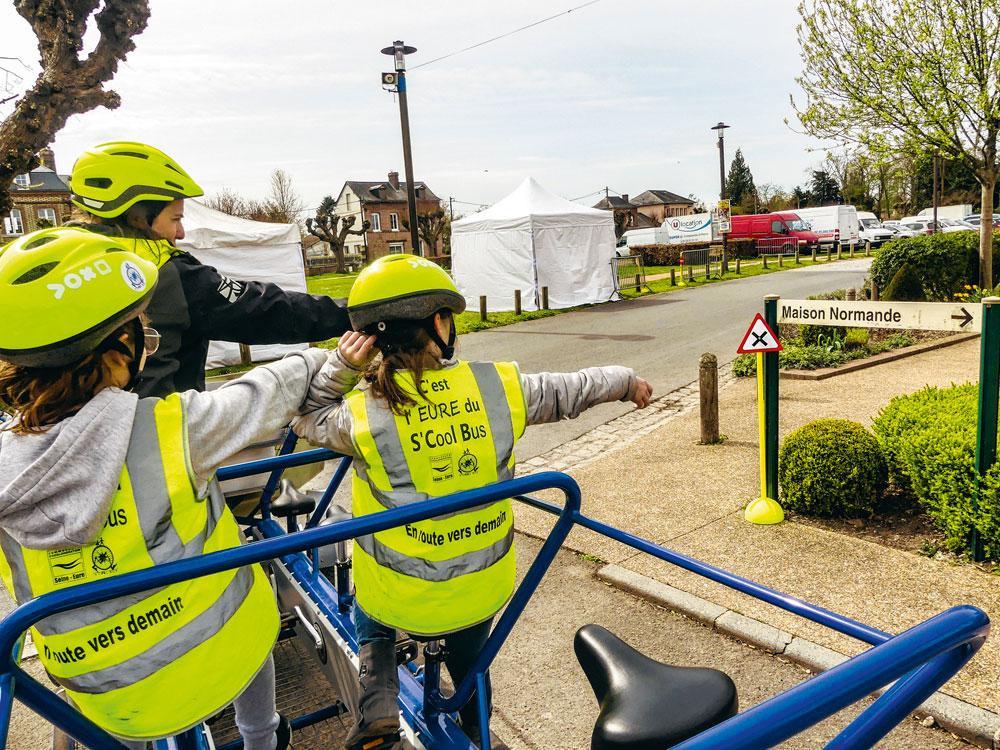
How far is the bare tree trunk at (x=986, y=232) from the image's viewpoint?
1232cm

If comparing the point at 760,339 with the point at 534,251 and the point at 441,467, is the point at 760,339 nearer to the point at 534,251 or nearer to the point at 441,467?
the point at 441,467

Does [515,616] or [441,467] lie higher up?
[441,467]

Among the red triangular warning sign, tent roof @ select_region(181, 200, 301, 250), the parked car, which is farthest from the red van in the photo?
the red triangular warning sign

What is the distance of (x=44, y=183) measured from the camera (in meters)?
58.5

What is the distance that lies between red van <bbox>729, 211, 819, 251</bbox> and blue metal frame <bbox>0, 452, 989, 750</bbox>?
40.7 m

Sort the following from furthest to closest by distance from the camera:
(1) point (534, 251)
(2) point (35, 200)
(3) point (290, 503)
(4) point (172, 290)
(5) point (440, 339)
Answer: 1. (2) point (35, 200)
2. (1) point (534, 251)
3. (3) point (290, 503)
4. (4) point (172, 290)
5. (5) point (440, 339)

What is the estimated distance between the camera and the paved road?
980cm

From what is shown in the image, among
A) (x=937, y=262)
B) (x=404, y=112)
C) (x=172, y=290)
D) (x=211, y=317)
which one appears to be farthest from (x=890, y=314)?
(x=404, y=112)

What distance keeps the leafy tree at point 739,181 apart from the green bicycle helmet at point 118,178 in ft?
253

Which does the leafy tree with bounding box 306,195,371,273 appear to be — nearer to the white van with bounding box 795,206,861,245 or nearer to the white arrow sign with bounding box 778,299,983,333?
the white van with bounding box 795,206,861,245

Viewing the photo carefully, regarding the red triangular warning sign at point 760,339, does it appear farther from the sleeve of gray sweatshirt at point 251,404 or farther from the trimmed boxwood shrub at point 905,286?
the trimmed boxwood shrub at point 905,286

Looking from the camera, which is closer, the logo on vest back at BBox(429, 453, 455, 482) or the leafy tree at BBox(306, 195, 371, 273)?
the logo on vest back at BBox(429, 453, 455, 482)

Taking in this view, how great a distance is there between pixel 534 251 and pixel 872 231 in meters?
28.7

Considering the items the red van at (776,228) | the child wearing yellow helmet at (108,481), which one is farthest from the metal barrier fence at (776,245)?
the child wearing yellow helmet at (108,481)
